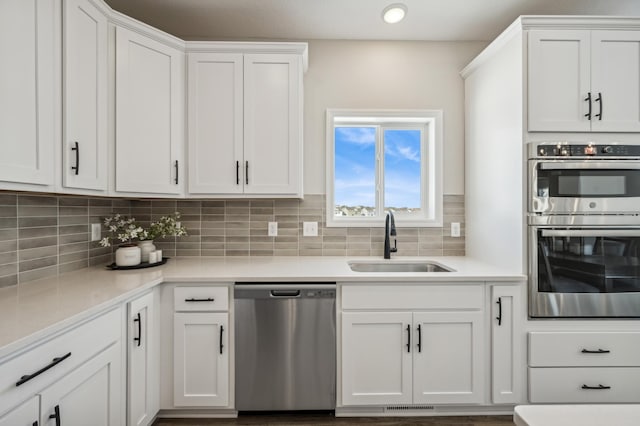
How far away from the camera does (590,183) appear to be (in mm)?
1894

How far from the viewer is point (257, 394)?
1.88 meters

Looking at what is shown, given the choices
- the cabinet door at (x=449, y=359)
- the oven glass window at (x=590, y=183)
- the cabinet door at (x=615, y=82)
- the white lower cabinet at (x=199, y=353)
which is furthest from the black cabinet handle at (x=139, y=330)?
the cabinet door at (x=615, y=82)

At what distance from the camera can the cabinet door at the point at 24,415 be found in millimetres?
940

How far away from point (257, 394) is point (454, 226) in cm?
189

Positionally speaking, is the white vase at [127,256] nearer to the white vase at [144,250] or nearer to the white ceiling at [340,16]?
the white vase at [144,250]

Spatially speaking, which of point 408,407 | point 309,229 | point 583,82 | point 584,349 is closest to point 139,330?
point 309,229

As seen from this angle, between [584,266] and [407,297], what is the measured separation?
1062 millimetres

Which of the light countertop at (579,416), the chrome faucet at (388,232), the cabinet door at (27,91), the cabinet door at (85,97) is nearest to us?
the light countertop at (579,416)

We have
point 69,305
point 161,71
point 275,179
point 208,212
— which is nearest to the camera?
point 69,305

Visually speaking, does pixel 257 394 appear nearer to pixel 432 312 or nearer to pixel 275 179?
pixel 432 312

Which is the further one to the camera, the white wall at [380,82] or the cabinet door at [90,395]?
the white wall at [380,82]

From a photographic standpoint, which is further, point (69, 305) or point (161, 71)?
point (161, 71)

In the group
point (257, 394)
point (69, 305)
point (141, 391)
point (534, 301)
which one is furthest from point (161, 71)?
point (534, 301)

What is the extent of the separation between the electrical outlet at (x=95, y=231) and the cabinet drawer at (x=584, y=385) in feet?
9.42
